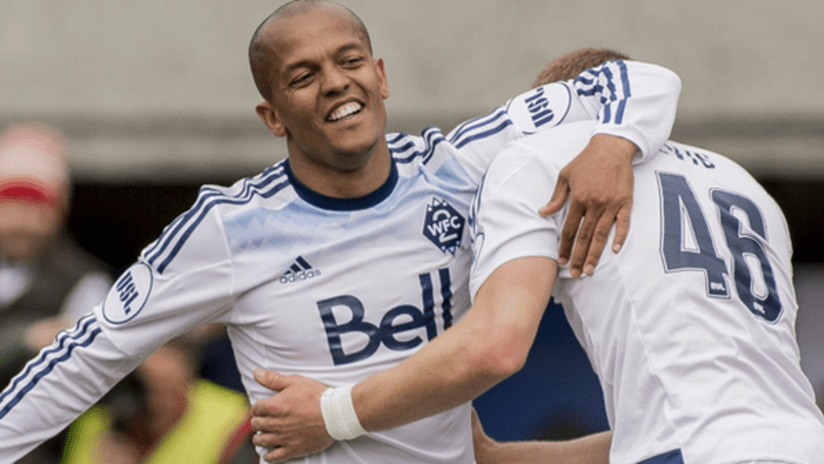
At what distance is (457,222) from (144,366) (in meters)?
2.25

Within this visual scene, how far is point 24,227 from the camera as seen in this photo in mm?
5199

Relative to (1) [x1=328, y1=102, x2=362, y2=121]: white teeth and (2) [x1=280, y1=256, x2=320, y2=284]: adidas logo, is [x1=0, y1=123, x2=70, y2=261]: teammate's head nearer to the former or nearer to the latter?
(2) [x1=280, y1=256, x2=320, y2=284]: adidas logo

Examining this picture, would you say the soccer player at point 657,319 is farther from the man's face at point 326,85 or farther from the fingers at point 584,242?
the man's face at point 326,85

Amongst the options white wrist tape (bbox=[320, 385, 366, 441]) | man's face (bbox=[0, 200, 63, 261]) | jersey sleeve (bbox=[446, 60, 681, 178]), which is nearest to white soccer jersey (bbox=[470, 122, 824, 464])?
jersey sleeve (bbox=[446, 60, 681, 178])

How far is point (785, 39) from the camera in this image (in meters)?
7.52

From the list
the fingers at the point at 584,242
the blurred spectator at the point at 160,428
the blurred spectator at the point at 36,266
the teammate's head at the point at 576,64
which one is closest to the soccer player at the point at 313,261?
the teammate's head at the point at 576,64

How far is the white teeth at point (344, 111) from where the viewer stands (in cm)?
312

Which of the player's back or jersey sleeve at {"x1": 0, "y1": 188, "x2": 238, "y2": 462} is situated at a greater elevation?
jersey sleeve at {"x1": 0, "y1": 188, "x2": 238, "y2": 462}

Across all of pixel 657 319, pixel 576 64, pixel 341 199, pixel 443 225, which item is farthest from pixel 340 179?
pixel 657 319

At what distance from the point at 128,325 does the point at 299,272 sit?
494mm

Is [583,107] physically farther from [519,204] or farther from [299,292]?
[299,292]

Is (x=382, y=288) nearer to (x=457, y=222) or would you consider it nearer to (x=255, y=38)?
(x=457, y=222)

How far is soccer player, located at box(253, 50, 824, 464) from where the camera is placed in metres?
2.52

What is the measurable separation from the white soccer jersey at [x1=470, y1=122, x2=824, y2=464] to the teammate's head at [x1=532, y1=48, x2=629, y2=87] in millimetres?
747
